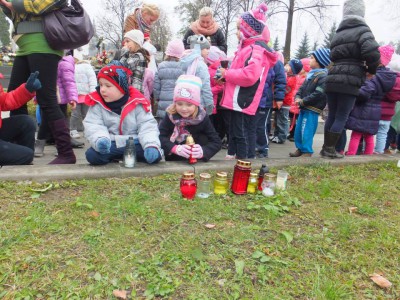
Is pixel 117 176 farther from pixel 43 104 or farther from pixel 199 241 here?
pixel 199 241

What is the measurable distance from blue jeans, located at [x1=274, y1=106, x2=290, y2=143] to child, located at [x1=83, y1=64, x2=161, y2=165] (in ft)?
12.7

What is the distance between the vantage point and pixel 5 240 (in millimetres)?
1922

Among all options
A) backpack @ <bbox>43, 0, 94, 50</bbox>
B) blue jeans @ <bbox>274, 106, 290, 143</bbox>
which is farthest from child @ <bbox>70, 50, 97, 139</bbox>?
blue jeans @ <bbox>274, 106, 290, 143</bbox>

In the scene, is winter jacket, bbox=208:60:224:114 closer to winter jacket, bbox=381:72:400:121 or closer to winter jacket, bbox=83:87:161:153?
winter jacket, bbox=83:87:161:153

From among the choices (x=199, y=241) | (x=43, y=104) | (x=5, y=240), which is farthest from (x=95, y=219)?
(x=43, y=104)

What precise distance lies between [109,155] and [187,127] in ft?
3.00

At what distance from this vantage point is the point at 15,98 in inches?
130

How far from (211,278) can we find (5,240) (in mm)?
1221

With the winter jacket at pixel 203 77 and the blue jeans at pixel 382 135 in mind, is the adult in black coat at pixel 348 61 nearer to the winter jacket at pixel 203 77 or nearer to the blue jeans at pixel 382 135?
the blue jeans at pixel 382 135

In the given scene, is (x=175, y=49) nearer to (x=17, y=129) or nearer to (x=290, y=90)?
(x=17, y=129)

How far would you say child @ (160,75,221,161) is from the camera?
3.49 meters

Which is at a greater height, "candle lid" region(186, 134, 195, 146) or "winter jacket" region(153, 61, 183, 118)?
"winter jacket" region(153, 61, 183, 118)

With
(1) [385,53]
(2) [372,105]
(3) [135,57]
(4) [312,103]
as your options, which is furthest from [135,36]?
(1) [385,53]

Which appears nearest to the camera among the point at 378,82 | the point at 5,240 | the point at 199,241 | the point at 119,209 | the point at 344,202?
the point at 5,240
